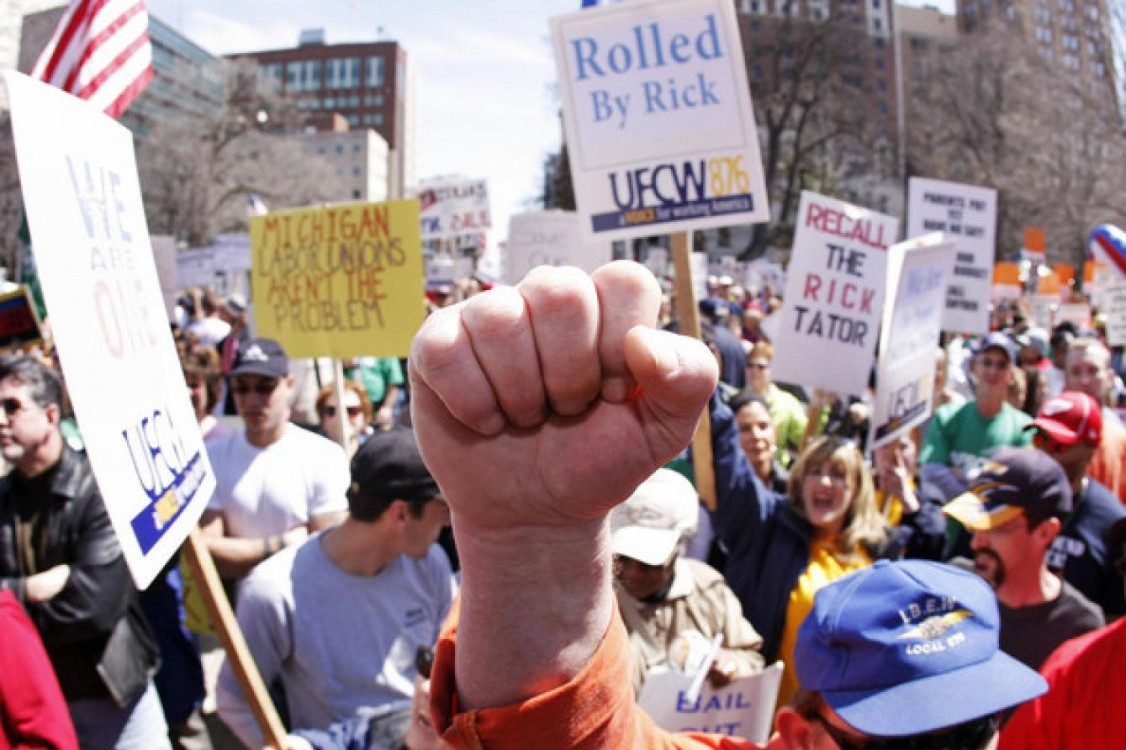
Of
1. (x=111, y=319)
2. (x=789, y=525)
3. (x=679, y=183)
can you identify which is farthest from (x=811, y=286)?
(x=111, y=319)

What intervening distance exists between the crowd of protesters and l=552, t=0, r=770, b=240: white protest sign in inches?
31.7

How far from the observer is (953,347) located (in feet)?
28.1

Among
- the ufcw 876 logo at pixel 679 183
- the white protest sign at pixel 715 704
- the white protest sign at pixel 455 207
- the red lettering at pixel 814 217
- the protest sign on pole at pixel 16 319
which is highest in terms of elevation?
the white protest sign at pixel 455 207

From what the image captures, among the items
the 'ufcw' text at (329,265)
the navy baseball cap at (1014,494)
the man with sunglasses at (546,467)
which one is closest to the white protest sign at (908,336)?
the navy baseball cap at (1014,494)

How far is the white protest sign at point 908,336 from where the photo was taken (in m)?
4.23

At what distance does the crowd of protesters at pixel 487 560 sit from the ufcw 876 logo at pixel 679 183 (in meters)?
0.81

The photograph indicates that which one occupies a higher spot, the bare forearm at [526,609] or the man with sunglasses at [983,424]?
the bare forearm at [526,609]

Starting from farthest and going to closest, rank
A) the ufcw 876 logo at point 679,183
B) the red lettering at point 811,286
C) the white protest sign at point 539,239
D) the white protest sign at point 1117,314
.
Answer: the white protest sign at point 539,239, the white protest sign at point 1117,314, the red lettering at point 811,286, the ufcw 876 logo at point 679,183

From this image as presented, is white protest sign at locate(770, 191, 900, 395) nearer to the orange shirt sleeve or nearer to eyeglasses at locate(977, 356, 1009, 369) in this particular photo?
eyeglasses at locate(977, 356, 1009, 369)

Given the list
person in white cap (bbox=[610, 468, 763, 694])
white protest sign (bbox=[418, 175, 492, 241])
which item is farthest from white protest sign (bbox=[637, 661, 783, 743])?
white protest sign (bbox=[418, 175, 492, 241])

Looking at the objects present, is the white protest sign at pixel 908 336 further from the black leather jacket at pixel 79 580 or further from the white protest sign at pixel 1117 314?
the white protest sign at pixel 1117 314

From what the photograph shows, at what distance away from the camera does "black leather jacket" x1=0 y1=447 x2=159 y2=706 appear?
9.46 feet

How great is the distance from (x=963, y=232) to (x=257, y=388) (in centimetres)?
526

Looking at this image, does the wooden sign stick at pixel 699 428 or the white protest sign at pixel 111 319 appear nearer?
the white protest sign at pixel 111 319
